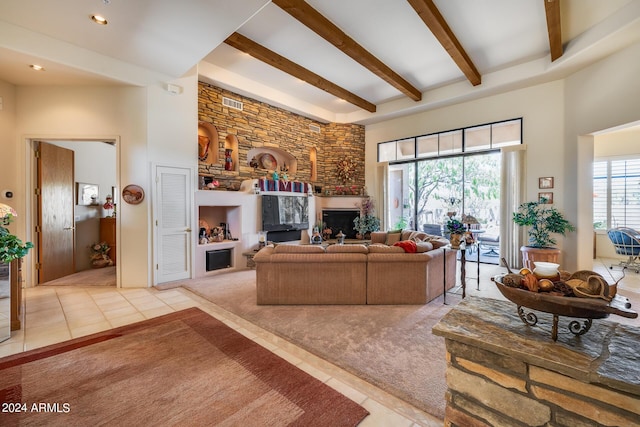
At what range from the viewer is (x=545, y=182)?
5.54 metres

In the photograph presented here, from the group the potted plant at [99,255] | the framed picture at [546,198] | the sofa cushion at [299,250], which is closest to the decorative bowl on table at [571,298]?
the sofa cushion at [299,250]

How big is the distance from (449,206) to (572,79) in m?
3.36

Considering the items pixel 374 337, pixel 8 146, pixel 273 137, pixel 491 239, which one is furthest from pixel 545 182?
pixel 8 146

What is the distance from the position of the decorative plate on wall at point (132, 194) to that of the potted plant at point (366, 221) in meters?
5.18

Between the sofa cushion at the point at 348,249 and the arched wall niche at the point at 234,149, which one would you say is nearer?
the sofa cushion at the point at 348,249

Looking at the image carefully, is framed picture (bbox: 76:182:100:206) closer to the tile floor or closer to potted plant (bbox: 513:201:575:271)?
the tile floor

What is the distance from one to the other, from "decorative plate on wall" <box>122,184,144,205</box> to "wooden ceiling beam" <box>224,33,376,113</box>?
9.43 ft

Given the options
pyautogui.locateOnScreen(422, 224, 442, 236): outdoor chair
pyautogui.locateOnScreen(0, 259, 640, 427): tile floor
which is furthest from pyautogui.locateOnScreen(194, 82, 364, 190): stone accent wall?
pyautogui.locateOnScreen(0, 259, 640, 427): tile floor

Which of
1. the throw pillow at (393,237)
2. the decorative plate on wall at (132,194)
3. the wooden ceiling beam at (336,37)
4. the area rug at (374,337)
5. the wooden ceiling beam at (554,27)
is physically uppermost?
the wooden ceiling beam at (336,37)

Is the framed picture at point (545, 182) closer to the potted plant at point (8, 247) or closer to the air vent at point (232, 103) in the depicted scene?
the air vent at point (232, 103)

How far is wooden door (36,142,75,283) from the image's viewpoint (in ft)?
15.1

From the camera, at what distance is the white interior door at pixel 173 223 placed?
4.72 m

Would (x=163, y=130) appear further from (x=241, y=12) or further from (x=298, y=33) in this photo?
(x=298, y=33)

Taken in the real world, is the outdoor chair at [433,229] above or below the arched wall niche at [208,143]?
below
